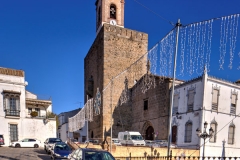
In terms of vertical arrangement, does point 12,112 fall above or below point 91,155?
above

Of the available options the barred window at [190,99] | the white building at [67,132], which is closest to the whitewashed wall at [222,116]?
the barred window at [190,99]

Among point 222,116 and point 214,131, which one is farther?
point 222,116

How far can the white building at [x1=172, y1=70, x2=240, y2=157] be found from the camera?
20212 mm

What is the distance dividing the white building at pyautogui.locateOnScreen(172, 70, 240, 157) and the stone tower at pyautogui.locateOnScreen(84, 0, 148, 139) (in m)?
10.9

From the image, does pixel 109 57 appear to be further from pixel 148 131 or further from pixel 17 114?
pixel 17 114

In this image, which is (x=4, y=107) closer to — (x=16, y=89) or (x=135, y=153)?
(x=16, y=89)

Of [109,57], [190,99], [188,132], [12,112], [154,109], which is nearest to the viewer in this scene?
[188,132]

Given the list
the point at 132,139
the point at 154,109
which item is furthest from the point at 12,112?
the point at 154,109

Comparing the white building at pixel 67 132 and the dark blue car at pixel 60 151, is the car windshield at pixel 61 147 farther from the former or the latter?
the white building at pixel 67 132

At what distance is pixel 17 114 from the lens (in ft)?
86.5

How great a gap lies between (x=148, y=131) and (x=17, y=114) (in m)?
17.5

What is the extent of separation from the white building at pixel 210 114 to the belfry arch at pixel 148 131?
192 inches

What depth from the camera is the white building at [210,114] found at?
2021cm

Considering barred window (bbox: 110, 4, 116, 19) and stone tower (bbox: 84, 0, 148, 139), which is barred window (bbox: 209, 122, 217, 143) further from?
barred window (bbox: 110, 4, 116, 19)
